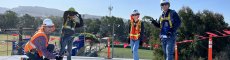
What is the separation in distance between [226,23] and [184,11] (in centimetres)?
448

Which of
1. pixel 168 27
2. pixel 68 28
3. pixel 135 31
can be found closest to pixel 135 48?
pixel 135 31

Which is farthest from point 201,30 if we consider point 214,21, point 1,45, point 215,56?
point 1,45

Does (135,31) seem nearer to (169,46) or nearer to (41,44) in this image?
(169,46)

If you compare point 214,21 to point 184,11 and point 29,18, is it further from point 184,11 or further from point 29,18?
point 29,18

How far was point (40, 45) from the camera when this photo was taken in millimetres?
9211

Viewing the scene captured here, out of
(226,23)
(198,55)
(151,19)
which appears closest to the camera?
(151,19)

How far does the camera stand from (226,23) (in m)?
42.4

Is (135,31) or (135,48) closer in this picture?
(135,48)

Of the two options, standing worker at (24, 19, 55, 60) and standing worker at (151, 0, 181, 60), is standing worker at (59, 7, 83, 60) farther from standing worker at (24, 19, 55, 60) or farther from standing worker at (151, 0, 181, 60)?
standing worker at (151, 0, 181, 60)

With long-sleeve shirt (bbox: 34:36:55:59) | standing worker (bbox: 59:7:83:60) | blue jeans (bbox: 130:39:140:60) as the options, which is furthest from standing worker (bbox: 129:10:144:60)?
long-sleeve shirt (bbox: 34:36:55:59)

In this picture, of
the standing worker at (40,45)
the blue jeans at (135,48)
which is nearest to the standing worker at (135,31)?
the blue jeans at (135,48)

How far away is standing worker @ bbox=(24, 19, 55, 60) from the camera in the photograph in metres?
9.18

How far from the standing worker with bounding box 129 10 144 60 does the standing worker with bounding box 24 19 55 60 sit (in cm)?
271

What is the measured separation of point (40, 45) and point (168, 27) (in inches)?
116
